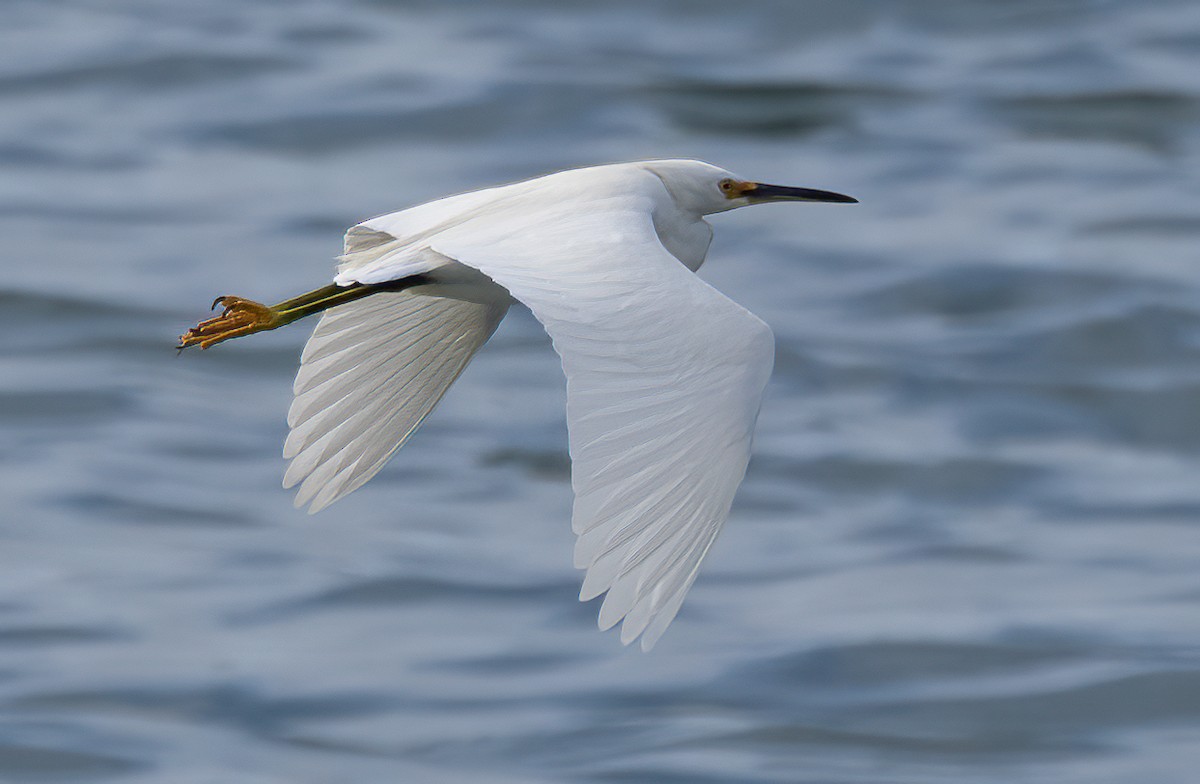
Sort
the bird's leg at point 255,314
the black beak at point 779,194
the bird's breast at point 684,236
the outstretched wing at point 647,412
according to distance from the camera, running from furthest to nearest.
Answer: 1. the black beak at point 779,194
2. the bird's breast at point 684,236
3. the bird's leg at point 255,314
4. the outstretched wing at point 647,412

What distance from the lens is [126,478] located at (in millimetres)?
16766

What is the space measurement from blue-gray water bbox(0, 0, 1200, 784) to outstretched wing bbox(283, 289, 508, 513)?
537 cm

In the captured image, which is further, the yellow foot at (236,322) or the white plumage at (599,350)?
the yellow foot at (236,322)

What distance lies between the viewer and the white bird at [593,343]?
5.73 m

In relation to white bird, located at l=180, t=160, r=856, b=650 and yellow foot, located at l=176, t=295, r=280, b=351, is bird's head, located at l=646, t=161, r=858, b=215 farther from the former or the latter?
yellow foot, located at l=176, t=295, r=280, b=351

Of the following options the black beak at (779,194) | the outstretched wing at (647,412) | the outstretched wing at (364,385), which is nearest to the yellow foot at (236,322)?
the outstretched wing at (364,385)

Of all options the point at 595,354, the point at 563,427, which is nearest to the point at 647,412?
the point at 595,354

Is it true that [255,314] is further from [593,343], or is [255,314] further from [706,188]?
[593,343]

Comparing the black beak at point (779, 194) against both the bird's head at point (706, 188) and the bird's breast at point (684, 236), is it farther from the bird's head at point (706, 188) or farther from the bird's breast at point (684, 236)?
the bird's breast at point (684, 236)

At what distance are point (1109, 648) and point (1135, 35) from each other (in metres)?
13.7

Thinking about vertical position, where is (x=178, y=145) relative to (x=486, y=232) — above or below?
below

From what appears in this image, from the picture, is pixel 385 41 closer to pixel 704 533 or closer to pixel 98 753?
pixel 98 753

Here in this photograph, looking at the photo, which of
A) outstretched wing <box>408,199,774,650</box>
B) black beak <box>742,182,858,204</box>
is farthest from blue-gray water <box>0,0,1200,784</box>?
outstretched wing <box>408,199,774,650</box>

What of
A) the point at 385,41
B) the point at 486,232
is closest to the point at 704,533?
the point at 486,232
